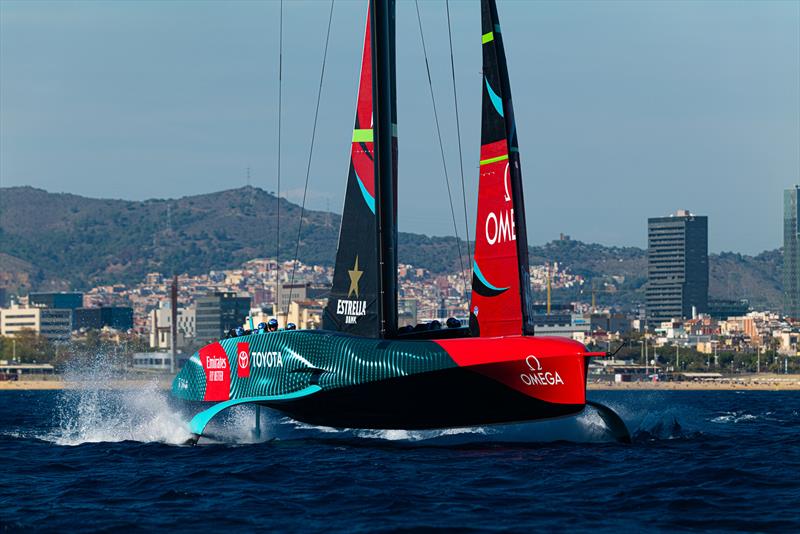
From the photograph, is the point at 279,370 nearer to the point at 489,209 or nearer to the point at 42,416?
the point at 489,209

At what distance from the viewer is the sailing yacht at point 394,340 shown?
82.5 feet

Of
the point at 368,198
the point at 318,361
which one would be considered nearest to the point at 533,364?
the point at 318,361

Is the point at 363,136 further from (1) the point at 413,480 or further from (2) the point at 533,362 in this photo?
(1) the point at 413,480

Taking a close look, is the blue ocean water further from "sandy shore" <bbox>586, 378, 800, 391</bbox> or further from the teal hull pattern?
"sandy shore" <bbox>586, 378, 800, 391</bbox>

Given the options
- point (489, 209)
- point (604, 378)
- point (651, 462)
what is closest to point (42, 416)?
point (489, 209)

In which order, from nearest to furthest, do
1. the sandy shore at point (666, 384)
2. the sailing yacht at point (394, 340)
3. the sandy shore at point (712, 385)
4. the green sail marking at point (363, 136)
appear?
the sailing yacht at point (394, 340)
the green sail marking at point (363, 136)
the sandy shore at point (712, 385)
the sandy shore at point (666, 384)

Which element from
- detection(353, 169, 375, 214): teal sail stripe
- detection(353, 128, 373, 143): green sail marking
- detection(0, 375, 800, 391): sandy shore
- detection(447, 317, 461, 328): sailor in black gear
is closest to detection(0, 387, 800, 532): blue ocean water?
detection(447, 317, 461, 328): sailor in black gear

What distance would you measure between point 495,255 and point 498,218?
675mm

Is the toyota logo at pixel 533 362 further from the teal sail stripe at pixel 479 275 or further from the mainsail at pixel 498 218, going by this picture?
the teal sail stripe at pixel 479 275

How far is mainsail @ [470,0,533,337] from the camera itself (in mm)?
26203

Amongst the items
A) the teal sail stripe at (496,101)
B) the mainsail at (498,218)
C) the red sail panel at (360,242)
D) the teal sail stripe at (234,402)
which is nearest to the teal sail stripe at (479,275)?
the mainsail at (498,218)

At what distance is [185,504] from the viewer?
19.5 meters

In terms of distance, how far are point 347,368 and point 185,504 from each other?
732 centimetres

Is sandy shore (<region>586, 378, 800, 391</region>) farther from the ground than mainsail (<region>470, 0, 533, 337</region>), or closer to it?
closer to it
